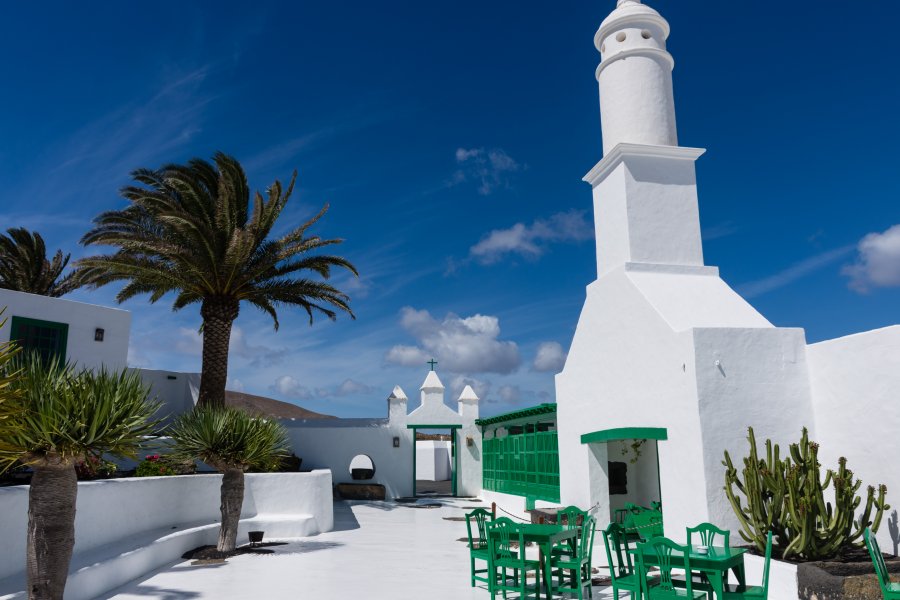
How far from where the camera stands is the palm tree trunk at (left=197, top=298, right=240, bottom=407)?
17.6m

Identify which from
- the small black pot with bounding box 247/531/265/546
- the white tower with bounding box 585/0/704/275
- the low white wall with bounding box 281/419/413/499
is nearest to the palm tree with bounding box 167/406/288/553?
the small black pot with bounding box 247/531/265/546

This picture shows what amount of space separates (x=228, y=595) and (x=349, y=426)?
1624 centimetres

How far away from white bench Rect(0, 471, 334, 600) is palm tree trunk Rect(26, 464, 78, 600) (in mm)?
413

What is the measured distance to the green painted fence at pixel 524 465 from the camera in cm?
1567

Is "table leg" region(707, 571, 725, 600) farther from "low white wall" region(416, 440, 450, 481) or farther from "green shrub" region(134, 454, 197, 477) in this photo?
"low white wall" region(416, 440, 450, 481)

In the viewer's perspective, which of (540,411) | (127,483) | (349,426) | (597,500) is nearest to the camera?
(127,483)

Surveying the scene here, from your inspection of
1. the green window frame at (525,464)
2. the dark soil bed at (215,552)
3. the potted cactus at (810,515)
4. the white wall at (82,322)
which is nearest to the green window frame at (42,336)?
Result: the white wall at (82,322)

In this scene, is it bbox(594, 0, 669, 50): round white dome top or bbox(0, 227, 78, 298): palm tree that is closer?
bbox(594, 0, 669, 50): round white dome top

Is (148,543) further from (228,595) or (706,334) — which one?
(706,334)

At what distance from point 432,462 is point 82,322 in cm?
2369

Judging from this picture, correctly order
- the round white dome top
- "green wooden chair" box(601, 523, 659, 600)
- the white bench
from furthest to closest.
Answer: the round white dome top, the white bench, "green wooden chair" box(601, 523, 659, 600)

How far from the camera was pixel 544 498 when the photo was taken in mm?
16047

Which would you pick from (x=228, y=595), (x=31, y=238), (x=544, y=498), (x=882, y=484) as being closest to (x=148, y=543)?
(x=228, y=595)

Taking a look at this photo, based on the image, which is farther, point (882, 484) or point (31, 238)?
point (31, 238)
